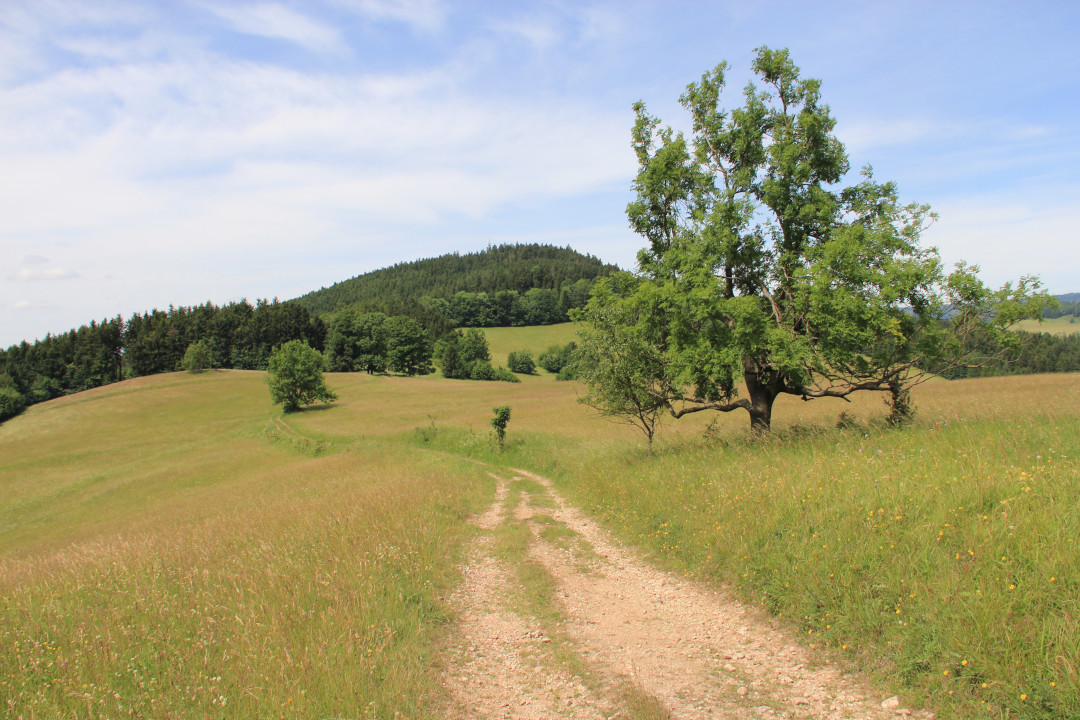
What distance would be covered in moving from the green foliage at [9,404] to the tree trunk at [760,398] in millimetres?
101551

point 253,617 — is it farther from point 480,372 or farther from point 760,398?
point 480,372

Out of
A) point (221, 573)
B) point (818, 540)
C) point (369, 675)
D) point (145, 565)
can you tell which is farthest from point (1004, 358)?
point (145, 565)

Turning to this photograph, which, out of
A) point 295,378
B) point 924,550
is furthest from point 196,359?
point 924,550

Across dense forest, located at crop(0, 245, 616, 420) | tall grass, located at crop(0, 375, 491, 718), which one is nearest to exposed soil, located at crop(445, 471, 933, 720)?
tall grass, located at crop(0, 375, 491, 718)

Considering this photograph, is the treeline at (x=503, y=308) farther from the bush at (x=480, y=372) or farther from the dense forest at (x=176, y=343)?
the bush at (x=480, y=372)

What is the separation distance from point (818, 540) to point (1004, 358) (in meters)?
10.2

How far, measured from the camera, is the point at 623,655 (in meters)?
5.61

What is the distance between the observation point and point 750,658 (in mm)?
5387

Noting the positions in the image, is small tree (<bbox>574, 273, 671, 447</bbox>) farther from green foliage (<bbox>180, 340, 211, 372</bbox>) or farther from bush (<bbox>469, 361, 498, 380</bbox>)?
green foliage (<bbox>180, 340, 211, 372</bbox>)

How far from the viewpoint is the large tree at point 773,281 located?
507 inches

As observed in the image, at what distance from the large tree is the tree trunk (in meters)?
0.04

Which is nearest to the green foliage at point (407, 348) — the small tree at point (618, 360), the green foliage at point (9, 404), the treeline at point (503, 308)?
the treeline at point (503, 308)

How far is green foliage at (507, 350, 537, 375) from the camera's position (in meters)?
117

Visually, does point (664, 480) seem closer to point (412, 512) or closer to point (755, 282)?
point (412, 512)
